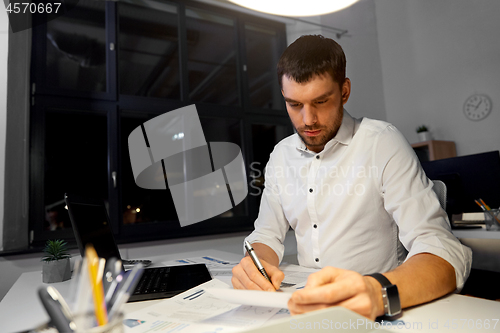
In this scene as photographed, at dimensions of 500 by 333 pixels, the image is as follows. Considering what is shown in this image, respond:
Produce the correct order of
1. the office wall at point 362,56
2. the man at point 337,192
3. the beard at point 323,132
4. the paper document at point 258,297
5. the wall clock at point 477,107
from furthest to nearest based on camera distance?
the office wall at point 362,56 → the wall clock at point 477,107 → the beard at point 323,132 → the man at point 337,192 → the paper document at point 258,297

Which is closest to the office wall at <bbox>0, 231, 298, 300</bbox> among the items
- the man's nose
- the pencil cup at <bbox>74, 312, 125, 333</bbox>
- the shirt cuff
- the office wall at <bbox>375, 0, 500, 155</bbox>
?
the man's nose

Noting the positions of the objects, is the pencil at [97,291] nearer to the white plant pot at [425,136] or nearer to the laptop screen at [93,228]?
the laptop screen at [93,228]

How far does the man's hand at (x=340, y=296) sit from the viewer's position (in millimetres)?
523

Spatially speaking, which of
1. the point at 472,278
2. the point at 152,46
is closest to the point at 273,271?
the point at 472,278

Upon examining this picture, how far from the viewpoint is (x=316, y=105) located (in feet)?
3.54

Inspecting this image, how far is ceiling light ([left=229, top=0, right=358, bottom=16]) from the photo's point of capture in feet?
3.31

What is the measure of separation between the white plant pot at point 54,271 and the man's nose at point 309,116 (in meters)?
0.96

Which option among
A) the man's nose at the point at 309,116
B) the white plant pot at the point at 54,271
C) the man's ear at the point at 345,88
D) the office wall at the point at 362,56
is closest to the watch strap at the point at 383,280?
the man's nose at the point at 309,116

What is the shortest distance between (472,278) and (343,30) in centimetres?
281

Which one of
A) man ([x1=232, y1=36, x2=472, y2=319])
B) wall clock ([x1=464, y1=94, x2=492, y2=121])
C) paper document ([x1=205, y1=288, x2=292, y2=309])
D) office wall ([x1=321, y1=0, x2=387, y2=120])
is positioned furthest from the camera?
office wall ([x1=321, y1=0, x2=387, y2=120])

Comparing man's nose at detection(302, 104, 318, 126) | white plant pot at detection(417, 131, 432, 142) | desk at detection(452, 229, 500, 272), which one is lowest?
desk at detection(452, 229, 500, 272)

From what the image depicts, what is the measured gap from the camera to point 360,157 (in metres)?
1.12

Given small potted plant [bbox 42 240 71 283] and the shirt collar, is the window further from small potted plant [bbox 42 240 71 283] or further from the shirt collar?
the shirt collar

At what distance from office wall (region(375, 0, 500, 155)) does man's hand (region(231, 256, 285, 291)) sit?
333 centimetres
